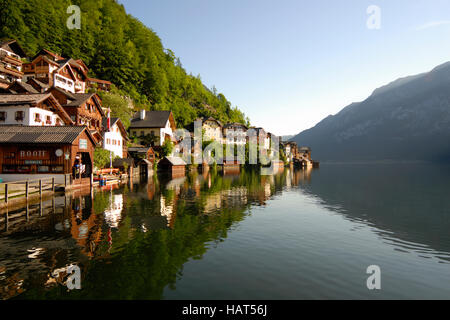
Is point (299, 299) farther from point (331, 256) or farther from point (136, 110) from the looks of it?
point (136, 110)

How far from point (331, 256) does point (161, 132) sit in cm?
7630

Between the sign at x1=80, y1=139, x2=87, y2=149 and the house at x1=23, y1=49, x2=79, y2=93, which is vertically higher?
the house at x1=23, y1=49, x2=79, y2=93

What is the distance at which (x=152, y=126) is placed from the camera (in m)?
85.3

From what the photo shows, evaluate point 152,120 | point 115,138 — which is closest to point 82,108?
point 115,138

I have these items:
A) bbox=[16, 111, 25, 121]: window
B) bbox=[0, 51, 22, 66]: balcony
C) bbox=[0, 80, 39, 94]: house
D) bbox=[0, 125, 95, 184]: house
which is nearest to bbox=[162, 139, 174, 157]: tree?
bbox=[0, 80, 39, 94]: house

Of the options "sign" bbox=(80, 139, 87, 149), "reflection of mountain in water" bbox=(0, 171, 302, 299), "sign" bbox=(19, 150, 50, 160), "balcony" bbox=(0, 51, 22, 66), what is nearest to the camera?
"reflection of mountain in water" bbox=(0, 171, 302, 299)

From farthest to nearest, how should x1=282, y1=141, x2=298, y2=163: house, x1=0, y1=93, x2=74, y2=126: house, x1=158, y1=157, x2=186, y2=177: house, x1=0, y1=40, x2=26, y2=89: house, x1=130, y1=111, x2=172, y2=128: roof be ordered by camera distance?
x1=282, y1=141, x2=298, y2=163: house, x1=130, y1=111, x2=172, y2=128: roof, x1=158, y1=157, x2=186, y2=177: house, x1=0, y1=40, x2=26, y2=89: house, x1=0, y1=93, x2=74, y2=126: house

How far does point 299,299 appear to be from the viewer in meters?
10.4

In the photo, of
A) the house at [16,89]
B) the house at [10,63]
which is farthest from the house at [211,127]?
the house at [16,89]

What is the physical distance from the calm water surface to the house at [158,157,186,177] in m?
46.6

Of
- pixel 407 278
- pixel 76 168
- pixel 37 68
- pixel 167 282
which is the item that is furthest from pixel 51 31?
pixel 407 278

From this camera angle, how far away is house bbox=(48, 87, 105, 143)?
52656mm

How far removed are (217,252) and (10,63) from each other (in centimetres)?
7627

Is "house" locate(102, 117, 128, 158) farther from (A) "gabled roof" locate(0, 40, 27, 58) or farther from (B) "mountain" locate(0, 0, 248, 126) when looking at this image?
(A) "gabled roof" locate(0, 40, 27, 58)
